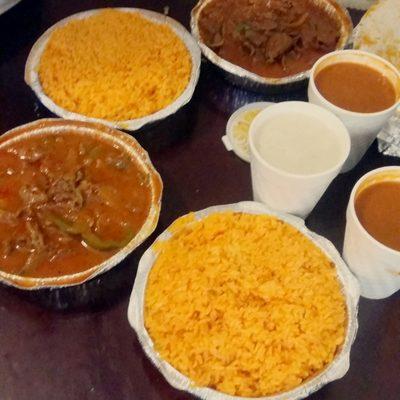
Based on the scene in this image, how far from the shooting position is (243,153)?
5.55 feet

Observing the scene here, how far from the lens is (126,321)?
1.39 metres

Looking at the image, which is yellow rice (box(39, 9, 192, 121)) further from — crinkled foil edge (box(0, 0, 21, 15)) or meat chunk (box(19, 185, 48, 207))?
meat chunk (box(19, 185, 48, 207))

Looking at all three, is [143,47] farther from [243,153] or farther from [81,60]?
[243,153]

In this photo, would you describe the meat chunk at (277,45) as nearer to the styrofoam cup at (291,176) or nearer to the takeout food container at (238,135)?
the takeout food container at (238,135)

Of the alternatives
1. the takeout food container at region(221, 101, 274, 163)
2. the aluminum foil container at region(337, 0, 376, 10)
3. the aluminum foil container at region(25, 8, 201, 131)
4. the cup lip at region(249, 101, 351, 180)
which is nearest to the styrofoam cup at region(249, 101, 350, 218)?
the cup lip at region(249, 101, 351, 180)

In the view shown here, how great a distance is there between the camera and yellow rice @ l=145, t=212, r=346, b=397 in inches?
46.5

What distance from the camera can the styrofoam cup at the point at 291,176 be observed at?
1.31m

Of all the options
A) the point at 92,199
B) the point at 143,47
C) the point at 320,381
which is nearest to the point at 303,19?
the point at 143,47

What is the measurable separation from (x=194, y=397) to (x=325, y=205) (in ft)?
2.22

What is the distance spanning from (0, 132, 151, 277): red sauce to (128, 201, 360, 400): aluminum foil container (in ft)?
0.50

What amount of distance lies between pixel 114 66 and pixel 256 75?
451 mm

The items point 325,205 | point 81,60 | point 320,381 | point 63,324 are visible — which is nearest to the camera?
point 320,381

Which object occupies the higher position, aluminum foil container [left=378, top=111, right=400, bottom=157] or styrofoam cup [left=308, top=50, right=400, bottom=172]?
styrofoam cup [left=308, top=50, right=400, bottom=172]

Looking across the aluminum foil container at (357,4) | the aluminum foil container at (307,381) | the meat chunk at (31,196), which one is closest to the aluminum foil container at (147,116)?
the meat chunk at (31,196)
